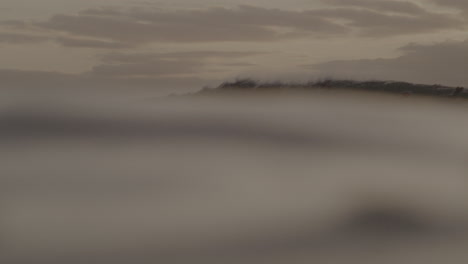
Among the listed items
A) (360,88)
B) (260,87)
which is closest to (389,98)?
(360,88)

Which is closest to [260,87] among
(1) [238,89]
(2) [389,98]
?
(1) [238,89]

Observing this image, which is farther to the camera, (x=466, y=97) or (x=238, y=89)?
(x=466, y=97)

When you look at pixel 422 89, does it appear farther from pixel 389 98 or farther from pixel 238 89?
pixel 238 89

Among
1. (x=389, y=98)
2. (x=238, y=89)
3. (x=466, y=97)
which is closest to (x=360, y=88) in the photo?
(x=389, y=98)

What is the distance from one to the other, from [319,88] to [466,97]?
1.09ft

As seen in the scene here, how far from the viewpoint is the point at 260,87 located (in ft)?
2.08

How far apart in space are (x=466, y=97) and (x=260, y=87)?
360 mm

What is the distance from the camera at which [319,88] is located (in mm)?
570

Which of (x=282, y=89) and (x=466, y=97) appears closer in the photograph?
(x=282, y=89)

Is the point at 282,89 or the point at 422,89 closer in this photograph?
the point at 282,89

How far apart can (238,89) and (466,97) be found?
40cm

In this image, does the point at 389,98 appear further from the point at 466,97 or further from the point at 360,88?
the point at 466,97

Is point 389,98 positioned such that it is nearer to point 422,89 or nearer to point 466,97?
point 422,89

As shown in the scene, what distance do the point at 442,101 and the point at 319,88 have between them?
16cm
